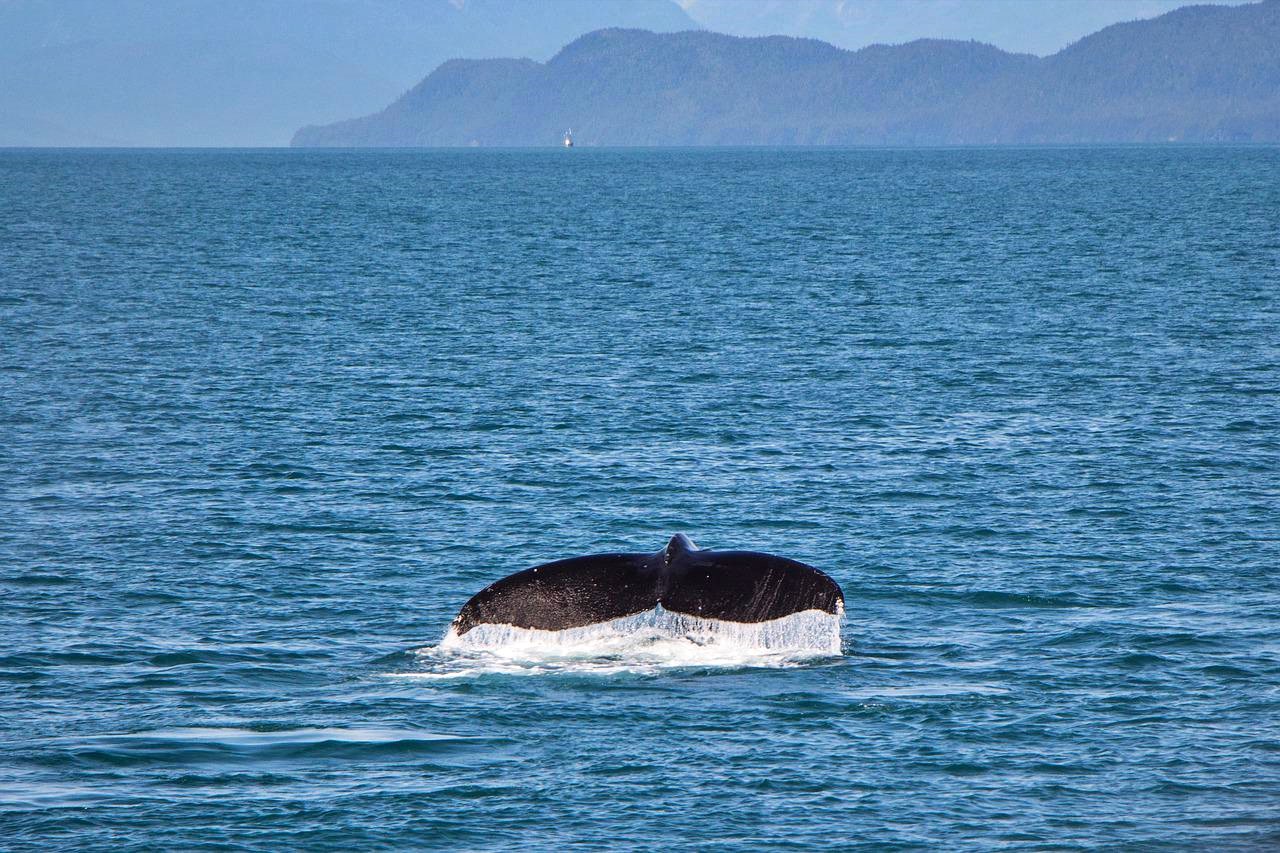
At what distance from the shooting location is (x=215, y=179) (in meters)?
176

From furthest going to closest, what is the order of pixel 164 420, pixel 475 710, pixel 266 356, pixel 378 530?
pixel 266 356 < pixel 164 420 < pixel 378 530 < pixel 475 710

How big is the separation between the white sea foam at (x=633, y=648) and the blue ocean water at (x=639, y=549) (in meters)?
0.09

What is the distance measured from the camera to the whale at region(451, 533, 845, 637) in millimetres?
13812

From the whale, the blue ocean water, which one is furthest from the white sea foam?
the whale

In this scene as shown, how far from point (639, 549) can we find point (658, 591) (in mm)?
7575

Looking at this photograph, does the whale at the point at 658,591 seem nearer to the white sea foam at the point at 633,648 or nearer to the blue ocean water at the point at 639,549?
the blue ocean water at the point at 639,549

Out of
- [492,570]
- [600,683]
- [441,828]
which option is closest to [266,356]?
[492,570]

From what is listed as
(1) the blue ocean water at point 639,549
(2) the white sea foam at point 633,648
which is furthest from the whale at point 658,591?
(2) the white sea foam at point 633,648

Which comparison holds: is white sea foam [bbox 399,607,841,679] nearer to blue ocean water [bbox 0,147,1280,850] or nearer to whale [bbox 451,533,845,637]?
blue ocean water [bbox 0,147,1280,850]

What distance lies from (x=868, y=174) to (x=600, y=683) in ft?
548

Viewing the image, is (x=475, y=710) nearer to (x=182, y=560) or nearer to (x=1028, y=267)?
(x=182, y=560)

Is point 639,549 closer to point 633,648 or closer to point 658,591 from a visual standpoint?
point 633,648

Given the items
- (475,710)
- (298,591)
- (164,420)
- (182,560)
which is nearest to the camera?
(475,710)

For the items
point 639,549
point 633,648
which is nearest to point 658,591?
point 633,648
